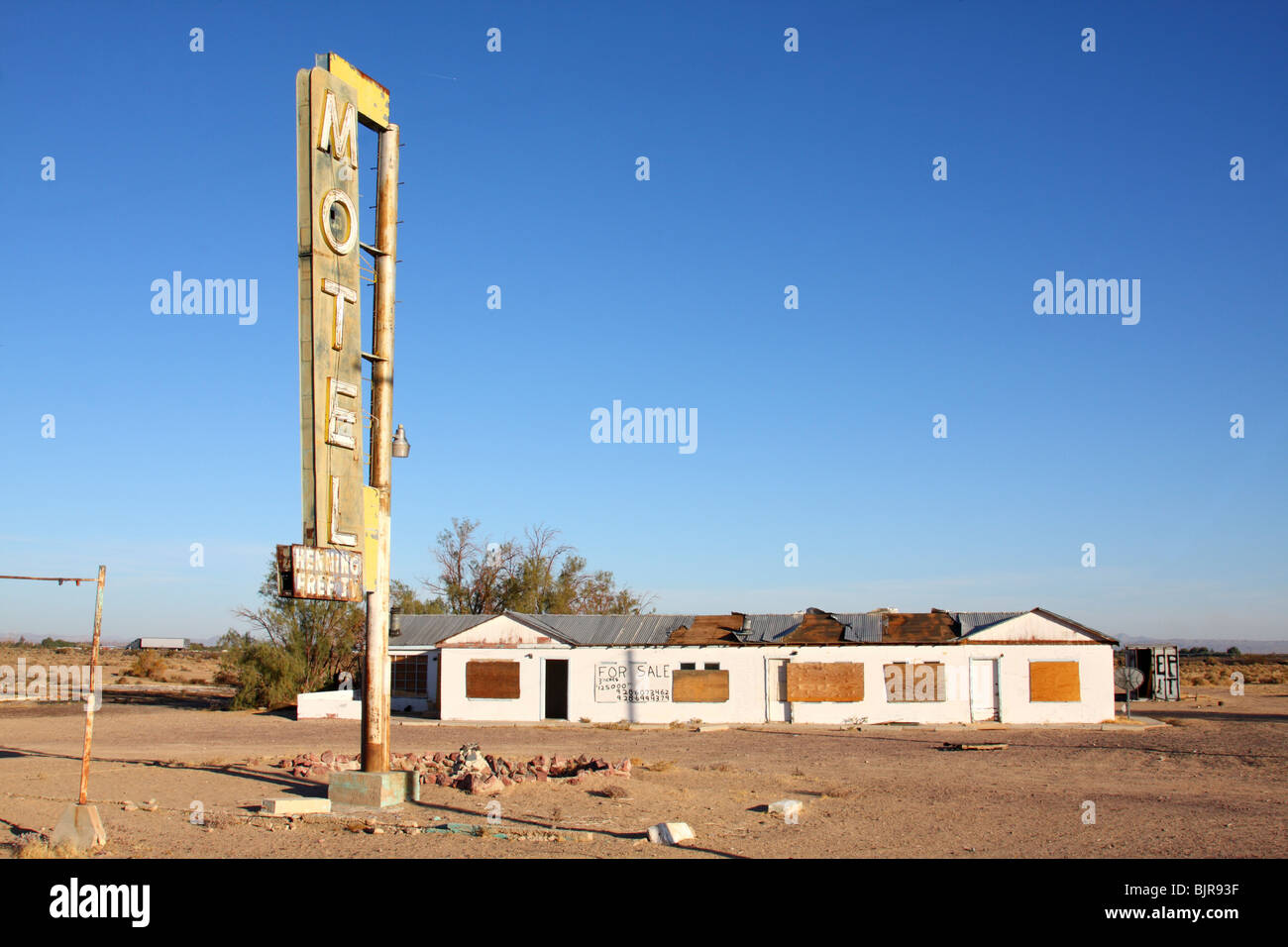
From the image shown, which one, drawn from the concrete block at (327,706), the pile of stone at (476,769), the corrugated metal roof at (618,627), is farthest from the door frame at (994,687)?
the concrete block at (327,706)

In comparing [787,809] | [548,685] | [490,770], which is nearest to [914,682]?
[548,685]

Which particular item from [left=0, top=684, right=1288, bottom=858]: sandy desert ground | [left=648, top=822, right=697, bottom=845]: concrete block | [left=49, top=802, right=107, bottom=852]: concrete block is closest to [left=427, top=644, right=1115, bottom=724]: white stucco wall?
[left=0, top=684, right=1288, bottom=858]: sandy desert ground

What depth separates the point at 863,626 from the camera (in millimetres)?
30625

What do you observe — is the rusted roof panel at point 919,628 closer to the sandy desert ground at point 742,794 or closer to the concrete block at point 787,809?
the sandy desert ground at point 742,794

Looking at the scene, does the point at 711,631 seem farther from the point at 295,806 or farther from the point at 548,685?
the point at 295,806

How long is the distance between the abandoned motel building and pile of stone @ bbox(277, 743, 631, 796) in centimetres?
1192

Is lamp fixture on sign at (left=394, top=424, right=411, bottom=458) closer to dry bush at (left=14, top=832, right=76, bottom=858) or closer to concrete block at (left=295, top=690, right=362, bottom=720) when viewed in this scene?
dry bush at (left=14, top=832, right=76, bottom=858)

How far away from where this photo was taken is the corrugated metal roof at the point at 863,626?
29.8 m

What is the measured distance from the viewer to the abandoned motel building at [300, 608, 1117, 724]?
29.1 m

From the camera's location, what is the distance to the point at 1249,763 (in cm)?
1938
